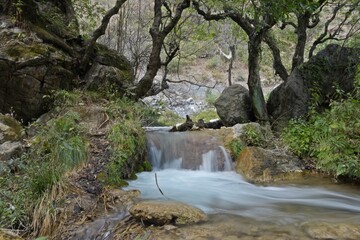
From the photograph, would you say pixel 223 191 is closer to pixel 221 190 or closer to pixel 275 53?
pixel 221 190

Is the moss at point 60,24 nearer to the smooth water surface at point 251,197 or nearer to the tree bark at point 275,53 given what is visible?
the smooth water surface at point 251,197

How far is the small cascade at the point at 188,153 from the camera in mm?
7441

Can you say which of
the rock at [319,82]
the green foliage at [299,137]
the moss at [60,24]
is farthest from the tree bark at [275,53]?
the moss at [60,24]

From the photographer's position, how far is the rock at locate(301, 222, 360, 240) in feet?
11.0

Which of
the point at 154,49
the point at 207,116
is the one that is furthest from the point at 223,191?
the point at 207,116

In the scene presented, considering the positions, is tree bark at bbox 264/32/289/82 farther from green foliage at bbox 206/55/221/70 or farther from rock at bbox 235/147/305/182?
green foliage at bbox 206/55/221/70

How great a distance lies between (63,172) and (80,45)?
17.4ft

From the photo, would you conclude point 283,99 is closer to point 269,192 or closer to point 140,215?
point 269,192

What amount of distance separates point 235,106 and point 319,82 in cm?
271

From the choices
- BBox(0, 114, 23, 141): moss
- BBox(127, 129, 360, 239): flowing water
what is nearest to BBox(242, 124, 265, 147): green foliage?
BBox(127, 129, 360, 239): flowing water

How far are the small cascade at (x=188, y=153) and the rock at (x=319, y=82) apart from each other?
2.46m

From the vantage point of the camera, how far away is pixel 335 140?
6613 mm

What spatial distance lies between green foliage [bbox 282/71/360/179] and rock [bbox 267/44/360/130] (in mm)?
1005

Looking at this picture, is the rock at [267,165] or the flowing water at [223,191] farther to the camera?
the rock at [267,165]
